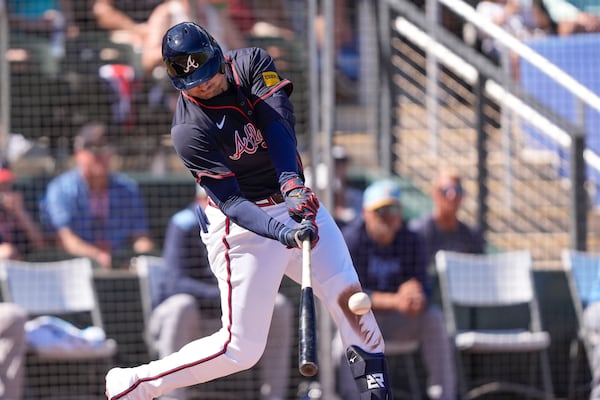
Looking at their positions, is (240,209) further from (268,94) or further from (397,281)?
(397,281)

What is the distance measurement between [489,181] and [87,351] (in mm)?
3275

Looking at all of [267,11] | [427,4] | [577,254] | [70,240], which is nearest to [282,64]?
[267,11]

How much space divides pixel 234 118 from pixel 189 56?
1.21ft

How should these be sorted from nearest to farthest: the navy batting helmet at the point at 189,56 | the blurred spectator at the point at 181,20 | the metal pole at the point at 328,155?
the navy batting helmet at the point at 189,56 < the metal pole at the point at 328,155 < the blurred spectator at the point at 181,20

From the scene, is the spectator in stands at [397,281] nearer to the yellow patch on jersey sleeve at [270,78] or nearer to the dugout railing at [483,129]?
the dugout railing at [483,129]

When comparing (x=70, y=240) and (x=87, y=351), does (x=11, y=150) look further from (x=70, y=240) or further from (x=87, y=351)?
(x=87, y=351)

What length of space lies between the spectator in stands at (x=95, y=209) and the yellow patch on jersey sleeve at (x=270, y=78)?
2791 millimetres

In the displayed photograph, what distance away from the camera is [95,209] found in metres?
7.44

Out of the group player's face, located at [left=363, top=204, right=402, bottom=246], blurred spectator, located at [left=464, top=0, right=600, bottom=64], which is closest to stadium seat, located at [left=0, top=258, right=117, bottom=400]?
player's face, located at [left=363, top=204, right=402, bottom=246]

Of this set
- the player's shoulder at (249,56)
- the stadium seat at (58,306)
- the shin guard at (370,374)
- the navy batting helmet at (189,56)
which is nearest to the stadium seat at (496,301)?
the stadium seat at (58,306)

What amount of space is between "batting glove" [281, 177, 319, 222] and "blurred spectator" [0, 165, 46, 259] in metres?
3.14

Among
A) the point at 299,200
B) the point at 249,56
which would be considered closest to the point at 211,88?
the point at 249,56

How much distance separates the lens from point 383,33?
826cm

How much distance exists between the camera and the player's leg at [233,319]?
196 inches
